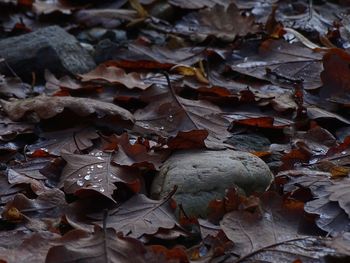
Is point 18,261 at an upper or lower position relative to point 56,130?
upper

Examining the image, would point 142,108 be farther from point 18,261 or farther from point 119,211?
point 18,261

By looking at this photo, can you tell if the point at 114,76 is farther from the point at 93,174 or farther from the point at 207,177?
the point at 207,177

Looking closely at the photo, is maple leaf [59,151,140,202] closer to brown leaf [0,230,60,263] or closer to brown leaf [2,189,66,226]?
brown leaf [2,189,66,226]

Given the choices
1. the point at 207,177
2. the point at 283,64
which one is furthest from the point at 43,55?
the point at 207,177

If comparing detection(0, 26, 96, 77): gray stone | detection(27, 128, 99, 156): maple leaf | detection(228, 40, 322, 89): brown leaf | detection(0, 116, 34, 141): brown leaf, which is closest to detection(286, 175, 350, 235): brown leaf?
detection(27, 128, 99, 156): maple leaf

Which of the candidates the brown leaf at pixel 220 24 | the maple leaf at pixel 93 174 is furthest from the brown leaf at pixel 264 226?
the brown leaf at pixel 220 24

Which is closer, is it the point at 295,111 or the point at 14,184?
the point at 14,184

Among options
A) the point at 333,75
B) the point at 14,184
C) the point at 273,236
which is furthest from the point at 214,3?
the point at 273,236

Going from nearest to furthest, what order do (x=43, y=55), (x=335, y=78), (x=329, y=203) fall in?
(x=329, y=203)
(x=335, y=78)
(x=43, y=55)

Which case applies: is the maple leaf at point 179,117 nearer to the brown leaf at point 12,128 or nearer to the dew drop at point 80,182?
the brown leaf at point 12,128
